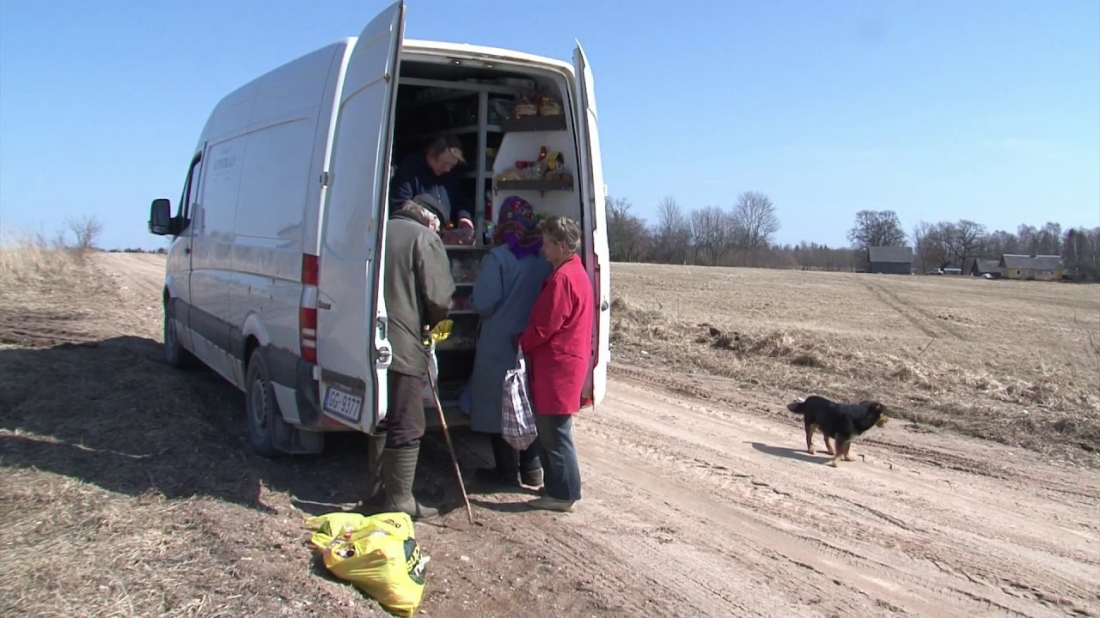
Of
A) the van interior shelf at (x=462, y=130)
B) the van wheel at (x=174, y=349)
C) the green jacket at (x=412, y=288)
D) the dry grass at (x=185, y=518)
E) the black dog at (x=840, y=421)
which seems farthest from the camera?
the van wheel at (x=174, y=349)

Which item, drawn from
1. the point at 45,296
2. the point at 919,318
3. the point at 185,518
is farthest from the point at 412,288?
the point at 919,318

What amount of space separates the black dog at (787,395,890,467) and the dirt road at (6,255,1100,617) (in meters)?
0.18

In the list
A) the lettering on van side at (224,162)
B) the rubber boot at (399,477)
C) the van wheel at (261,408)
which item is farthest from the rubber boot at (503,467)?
the lettering on van side at (224,162)

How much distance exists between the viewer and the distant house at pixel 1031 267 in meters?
83.5

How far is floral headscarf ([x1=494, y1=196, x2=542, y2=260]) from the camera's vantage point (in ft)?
19.4

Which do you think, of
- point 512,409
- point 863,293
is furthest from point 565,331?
point 863,293

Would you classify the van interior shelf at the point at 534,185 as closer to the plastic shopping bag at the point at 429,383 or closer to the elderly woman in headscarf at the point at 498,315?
the elderly woman in headscarf at the point at 498,315

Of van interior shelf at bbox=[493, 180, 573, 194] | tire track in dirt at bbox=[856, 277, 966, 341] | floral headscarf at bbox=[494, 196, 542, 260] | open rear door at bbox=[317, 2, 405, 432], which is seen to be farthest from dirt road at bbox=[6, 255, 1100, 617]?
tire track in dirt at bbox=[856, 277, 966, 341]

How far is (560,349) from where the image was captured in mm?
5211

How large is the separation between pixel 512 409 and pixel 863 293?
30716 mm

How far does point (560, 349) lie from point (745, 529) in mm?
1603

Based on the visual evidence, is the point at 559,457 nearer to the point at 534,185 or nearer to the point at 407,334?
the point at 407,334

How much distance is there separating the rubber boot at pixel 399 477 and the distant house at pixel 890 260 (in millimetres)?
89958

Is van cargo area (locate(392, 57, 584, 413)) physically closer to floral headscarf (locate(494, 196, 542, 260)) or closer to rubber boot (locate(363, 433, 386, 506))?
floral headscarf (locate(494, 196, 542, 260))
